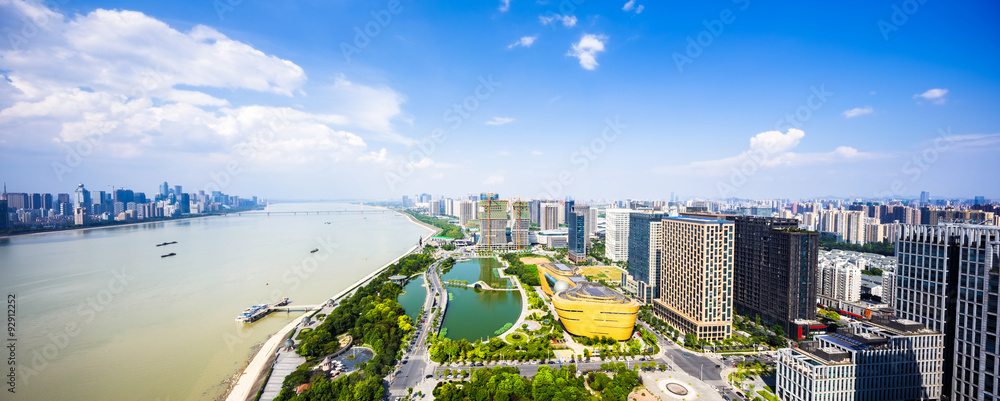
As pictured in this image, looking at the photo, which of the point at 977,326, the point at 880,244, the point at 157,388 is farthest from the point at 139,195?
the point at 880,244

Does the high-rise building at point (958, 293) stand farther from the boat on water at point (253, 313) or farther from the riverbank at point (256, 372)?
the boat on water at point (253, 313)

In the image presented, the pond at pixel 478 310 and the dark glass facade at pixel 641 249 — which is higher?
the dark glass facade at pixel 641 249

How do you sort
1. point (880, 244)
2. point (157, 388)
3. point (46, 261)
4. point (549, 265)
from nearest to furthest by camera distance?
1. point (157, 388)
2. point (549, 265)
3. point (46, 261)
4. point (880, 244)

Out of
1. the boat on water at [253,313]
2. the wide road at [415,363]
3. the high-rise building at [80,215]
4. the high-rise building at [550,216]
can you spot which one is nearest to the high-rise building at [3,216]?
the high-rise building at [80,215]

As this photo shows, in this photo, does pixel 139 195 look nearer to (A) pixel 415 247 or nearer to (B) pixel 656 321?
(A) pixel 415 247

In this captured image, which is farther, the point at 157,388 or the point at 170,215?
the point at 170,215

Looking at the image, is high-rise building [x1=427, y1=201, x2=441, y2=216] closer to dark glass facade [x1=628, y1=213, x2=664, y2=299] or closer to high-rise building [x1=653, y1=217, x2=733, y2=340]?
dark glass facade [x1=628, y1=213, x2=664, y2=299]
